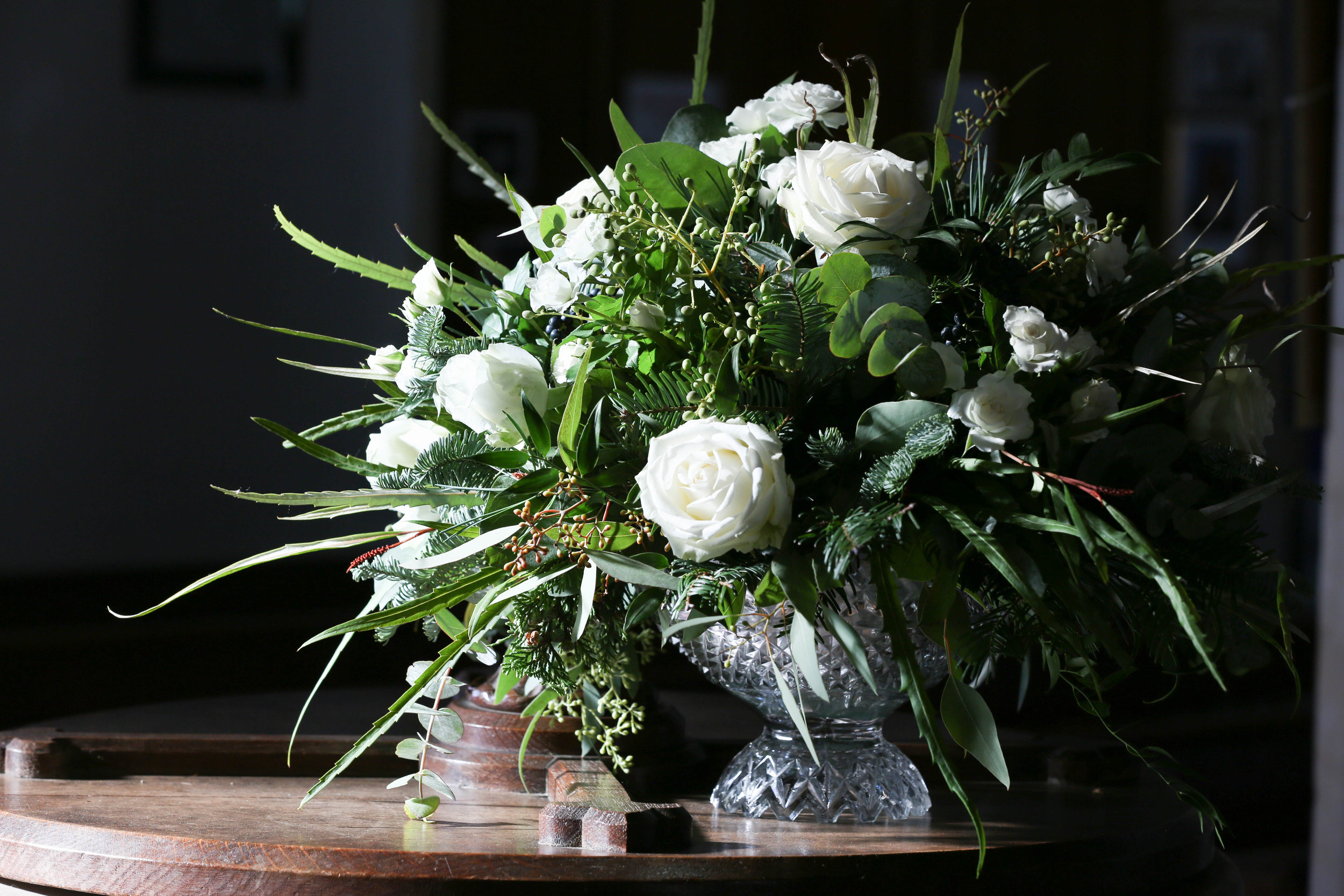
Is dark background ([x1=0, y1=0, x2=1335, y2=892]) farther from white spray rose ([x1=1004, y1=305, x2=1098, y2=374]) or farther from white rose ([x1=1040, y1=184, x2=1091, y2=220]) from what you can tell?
white spray rose ([x1=1004, y1=305, x2=1098, y2=374])

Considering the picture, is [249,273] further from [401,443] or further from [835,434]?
[835,434]

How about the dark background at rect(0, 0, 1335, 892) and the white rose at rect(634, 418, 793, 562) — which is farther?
the dark background at rect(0, 0, 1335, 892)

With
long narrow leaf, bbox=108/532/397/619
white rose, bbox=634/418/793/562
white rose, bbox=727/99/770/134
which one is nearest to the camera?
white rose, bbox=634/418/793/562

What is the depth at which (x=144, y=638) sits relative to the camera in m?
2.51

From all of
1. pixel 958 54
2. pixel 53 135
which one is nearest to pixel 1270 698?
pixel 958 54

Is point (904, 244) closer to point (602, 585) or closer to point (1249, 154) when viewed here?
point (602, 585)

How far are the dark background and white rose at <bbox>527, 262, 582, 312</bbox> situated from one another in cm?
184

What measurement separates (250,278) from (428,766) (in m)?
2.20

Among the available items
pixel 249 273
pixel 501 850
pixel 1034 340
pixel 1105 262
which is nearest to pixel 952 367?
pixel 1034 340

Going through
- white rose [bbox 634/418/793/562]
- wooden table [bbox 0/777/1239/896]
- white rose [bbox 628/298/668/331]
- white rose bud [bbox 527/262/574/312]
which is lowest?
wooden table [bbox 0/777/1239/896]

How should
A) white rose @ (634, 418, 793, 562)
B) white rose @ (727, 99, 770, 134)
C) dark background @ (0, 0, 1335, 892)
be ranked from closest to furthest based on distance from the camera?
1. white rose @ (634, 418, 793, 562)
2. white rose @ (727, 99, 770, 134)
3. dark background @ (0, 0, 1335, 892)

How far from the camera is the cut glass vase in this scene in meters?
0.79

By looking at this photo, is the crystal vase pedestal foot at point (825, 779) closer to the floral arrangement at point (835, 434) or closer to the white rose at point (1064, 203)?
the floral arrangement at point (835, 434)

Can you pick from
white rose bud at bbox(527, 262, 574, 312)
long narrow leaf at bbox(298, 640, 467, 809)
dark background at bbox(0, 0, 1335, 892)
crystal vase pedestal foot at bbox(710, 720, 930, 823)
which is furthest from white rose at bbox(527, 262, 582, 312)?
dark background at bbox(0, 0, 1335, 892)
